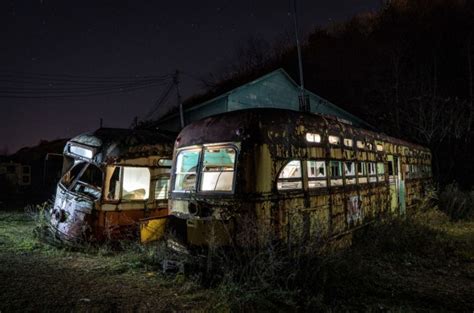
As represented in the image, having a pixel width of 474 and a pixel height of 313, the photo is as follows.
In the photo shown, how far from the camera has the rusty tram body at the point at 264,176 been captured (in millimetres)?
5805

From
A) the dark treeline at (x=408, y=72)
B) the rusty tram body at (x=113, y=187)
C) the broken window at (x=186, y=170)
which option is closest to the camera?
the broken window at (x=186, y=170)

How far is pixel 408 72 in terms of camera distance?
24.4m

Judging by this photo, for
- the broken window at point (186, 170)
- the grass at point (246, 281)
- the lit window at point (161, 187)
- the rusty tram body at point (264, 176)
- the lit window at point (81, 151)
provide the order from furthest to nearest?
the lit window at point (161, 187) < the lit window at point (81, 151) < the broken window at point (186, 170) < the rusty tram body at point (264, 176) < the grass at point (246, 281)

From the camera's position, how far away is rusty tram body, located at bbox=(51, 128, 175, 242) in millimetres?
8297

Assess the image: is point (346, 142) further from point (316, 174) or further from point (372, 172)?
point (372, 172)

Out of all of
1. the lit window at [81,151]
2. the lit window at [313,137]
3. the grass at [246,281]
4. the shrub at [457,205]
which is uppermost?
the lit window at [81,151]

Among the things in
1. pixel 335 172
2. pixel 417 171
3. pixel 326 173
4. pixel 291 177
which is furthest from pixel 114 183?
pixel 417 171

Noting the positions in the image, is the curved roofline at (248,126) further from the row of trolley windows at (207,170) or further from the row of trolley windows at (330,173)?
the row of trolley windows at (330,173)

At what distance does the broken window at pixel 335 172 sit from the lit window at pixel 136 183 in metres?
5.01

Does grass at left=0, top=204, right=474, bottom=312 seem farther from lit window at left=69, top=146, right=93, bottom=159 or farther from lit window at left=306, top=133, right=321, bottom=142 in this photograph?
lit window at left=69, top=146, right=93, bottom=159

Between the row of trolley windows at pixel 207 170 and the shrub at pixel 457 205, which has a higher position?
the row of trolley windows at pixel 207 170

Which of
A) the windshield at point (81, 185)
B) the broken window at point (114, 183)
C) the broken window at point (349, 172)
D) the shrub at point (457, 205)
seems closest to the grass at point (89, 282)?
the broken window at point (114, 183)

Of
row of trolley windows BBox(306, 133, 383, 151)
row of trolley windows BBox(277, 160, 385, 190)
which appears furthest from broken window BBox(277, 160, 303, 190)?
row of trolley windows BBox(306, 133, 383, 151)

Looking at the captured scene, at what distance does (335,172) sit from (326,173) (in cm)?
45
